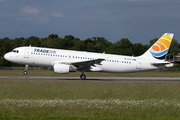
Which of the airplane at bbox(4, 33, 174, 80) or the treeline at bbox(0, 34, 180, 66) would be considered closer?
the airplane at bbox(4, 33, 174, 80)

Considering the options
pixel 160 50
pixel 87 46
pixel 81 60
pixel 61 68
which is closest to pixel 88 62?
A: pixel 81 60

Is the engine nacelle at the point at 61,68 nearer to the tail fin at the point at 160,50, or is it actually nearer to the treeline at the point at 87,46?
the tail fin at the point at 160,50

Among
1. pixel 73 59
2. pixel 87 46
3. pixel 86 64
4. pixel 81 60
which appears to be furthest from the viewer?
pixel 87 46

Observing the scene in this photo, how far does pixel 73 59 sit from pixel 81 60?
106 centimetres

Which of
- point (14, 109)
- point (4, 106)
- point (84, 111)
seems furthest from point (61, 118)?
point (4, 106)

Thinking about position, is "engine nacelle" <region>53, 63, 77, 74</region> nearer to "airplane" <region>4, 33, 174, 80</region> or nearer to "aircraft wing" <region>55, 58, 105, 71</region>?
"airplane" <region>4, 33, 174, 80</region>

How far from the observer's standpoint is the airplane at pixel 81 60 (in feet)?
105

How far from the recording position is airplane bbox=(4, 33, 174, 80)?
32.0m

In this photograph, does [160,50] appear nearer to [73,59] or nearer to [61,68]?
[73,59]

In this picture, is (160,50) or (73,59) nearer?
(73,59)

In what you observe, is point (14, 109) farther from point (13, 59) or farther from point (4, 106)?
point (13, 59)

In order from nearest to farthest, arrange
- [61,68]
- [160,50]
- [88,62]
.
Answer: [61,68], [88,62], [160,50]

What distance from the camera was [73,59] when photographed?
32938 millimetres

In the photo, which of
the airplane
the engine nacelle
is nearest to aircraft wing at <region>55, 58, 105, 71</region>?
the airplane
